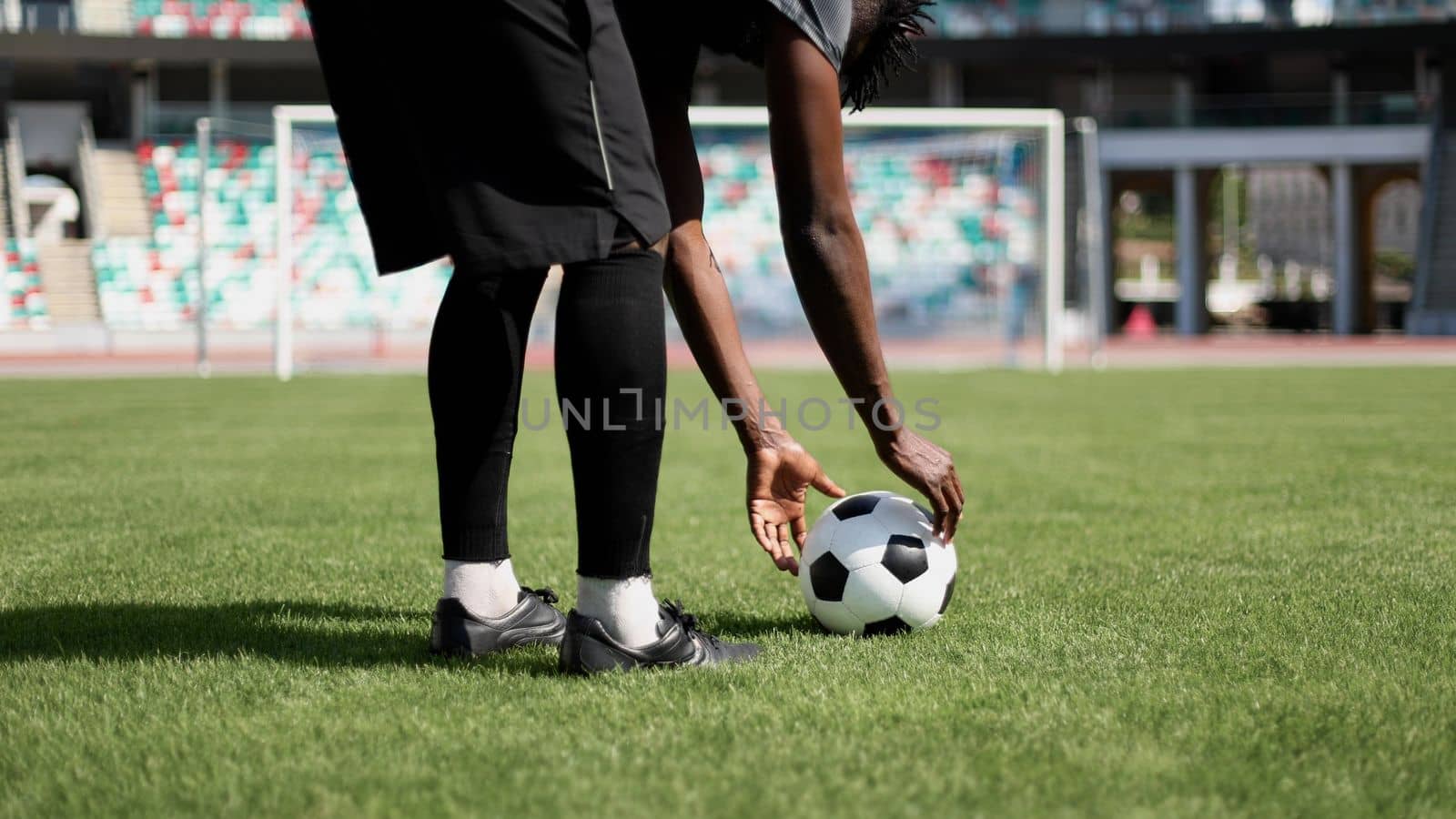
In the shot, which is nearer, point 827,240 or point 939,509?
point 827,240

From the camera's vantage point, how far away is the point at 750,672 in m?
2.15

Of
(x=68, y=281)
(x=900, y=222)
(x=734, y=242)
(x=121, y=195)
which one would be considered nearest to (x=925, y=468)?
(x=734, y=242)

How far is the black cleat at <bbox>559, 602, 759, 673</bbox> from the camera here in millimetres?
2084

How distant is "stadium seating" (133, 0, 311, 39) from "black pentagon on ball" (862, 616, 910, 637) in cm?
2591

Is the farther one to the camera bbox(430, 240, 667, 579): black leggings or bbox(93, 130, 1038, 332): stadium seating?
bbox(93, 130, 1038, 332): stadium seating

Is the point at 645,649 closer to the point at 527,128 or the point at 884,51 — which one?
the point at 527,128

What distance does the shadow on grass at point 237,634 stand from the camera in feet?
7.43

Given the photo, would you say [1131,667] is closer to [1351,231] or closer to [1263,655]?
[1263,655]

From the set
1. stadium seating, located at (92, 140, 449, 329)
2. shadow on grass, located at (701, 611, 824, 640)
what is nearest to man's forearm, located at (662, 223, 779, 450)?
shadow on grass, located at (701, 611, 824, 640)

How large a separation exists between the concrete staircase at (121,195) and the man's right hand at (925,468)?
24227mm

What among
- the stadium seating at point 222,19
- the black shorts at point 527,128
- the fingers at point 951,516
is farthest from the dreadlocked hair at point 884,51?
the stadium seating at point 222,19

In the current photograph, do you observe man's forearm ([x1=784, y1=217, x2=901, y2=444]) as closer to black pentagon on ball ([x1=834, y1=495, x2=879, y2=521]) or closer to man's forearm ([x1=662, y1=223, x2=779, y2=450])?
man's forearm ([x1=662, y1=223, x2=779, y2=450])

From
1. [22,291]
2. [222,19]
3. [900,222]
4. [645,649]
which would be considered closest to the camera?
[645,649]

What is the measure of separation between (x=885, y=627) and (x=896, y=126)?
1336 cm
